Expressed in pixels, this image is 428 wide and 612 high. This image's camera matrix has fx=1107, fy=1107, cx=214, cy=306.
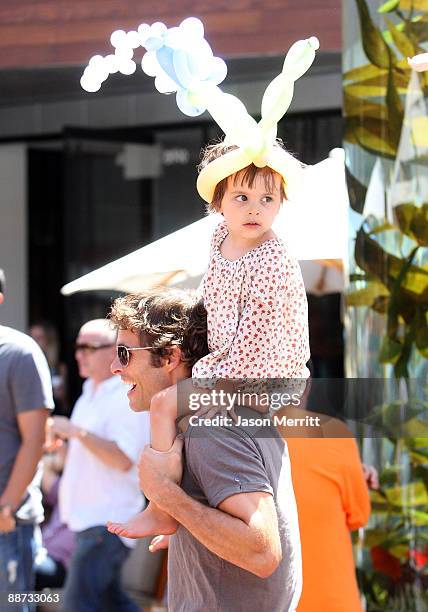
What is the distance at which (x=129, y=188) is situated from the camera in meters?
9.28

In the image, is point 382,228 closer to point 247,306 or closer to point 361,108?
point 361,108

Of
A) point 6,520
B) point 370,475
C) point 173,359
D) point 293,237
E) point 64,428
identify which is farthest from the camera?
point 64,428

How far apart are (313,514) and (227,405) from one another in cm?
91

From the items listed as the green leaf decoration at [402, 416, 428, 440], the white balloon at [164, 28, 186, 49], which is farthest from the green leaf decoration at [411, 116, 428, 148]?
the white balloon at [164, 28, 186, 49]

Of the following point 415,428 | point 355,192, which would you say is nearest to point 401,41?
point 355,192

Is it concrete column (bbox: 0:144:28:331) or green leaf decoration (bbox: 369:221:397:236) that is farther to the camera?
concrete column (bbox: 0:144:28:331)

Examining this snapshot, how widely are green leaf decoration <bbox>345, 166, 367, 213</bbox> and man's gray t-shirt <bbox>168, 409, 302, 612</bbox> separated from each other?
1.90 metres

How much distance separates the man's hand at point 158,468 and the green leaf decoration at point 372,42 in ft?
7.40

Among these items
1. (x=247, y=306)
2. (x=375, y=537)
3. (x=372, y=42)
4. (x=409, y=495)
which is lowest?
(x=375, y=537)

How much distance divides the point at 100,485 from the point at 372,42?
2.31 meters

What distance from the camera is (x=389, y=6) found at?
13.6 feet

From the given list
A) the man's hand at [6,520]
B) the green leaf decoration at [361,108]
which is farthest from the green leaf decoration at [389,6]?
the man's hand at [6,520]

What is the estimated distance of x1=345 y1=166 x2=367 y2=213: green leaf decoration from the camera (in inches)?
165

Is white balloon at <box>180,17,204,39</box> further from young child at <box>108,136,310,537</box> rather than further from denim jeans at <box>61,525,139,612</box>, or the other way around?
denim jeans at <box>61,525,139,612</box>
